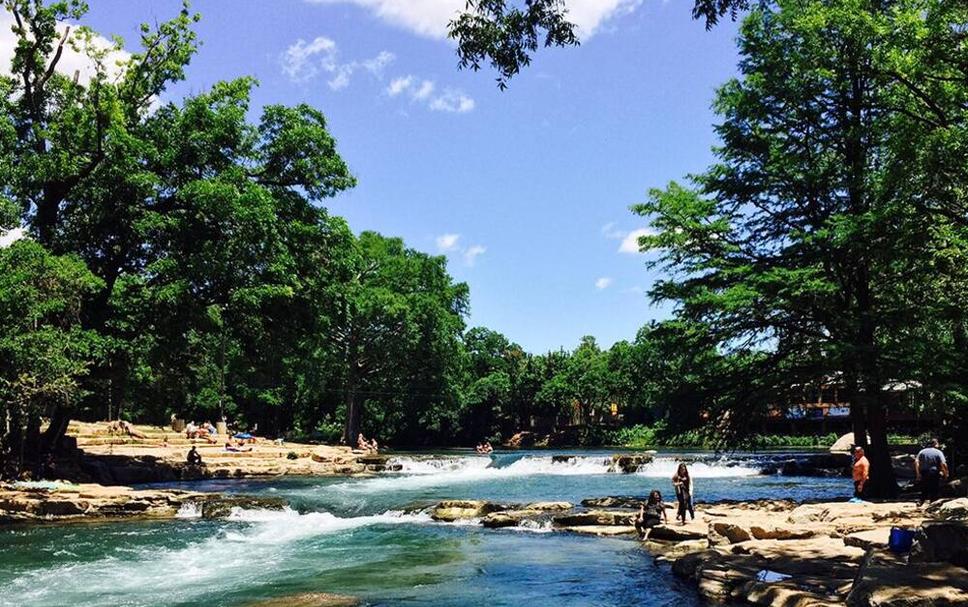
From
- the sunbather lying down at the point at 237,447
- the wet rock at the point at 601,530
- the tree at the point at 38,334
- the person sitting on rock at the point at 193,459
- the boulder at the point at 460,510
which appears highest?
the tree at the point at 38,334

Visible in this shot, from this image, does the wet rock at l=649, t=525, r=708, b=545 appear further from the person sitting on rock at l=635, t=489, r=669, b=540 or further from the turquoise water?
the turquoise water

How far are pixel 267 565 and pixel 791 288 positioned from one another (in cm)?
1354

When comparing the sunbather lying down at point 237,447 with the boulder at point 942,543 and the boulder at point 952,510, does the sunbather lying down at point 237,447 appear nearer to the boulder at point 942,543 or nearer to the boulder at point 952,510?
the boulder at point 952,510

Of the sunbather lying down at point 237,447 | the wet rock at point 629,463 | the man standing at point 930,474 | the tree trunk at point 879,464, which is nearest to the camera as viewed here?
the man standing at point 930,474

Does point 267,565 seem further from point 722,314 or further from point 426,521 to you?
point 722,314

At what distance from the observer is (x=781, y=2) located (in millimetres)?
19328

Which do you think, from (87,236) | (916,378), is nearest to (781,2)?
(916,378)

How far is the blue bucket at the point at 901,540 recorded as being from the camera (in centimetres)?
1010

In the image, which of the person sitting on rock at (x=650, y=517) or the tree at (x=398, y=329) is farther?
the tree at (x=398, y=329)

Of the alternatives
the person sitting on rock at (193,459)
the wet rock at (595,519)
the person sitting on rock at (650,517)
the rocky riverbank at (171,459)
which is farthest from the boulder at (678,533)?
the person sitting on rock at (193,459)

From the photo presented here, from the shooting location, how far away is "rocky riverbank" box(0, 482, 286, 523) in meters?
19.2

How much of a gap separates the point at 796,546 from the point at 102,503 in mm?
17894

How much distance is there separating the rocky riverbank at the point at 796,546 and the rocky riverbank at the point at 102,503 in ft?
20.8

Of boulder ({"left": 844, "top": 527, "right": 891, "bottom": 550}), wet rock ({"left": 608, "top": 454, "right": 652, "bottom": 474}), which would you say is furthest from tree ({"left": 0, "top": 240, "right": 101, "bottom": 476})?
wet rock ({"left": 608, "top": 454, "right": 652, "bottom": 474})
